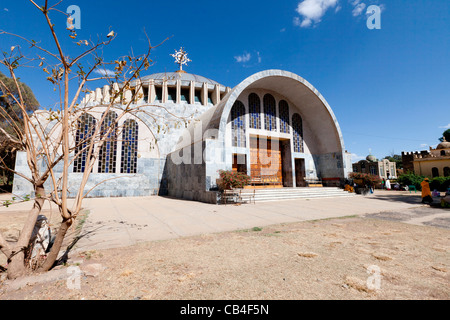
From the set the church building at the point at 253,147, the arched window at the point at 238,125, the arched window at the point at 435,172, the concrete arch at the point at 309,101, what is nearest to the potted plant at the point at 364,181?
the church building at the point at 253,147

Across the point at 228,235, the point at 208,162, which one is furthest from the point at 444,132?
the point at 228,235

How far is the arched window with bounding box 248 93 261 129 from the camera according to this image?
18.0 metres

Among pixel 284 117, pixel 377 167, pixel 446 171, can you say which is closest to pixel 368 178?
pixel 284 117

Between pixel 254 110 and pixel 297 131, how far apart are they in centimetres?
509

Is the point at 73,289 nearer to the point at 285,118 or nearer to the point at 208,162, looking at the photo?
the point at 208,162

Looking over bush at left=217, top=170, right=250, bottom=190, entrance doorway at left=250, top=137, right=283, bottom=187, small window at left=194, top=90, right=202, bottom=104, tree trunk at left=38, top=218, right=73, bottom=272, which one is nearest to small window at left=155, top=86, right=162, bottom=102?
small window at left=194, top=90, right=202, bottom=104

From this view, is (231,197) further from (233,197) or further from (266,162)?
(266,162)

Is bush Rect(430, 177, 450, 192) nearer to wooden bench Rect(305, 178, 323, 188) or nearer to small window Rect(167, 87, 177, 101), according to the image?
wooden bench Rect(305, 178, 323, 188)

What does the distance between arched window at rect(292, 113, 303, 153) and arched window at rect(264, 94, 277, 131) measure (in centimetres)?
229

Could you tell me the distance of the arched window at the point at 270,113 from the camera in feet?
61.5

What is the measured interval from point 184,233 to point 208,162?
270 inches

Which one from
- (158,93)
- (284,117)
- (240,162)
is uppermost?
(158,93)

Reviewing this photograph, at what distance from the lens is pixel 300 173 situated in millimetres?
19703

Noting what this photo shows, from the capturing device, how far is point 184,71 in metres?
29.9
